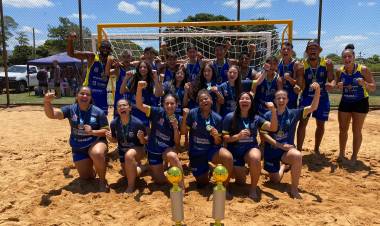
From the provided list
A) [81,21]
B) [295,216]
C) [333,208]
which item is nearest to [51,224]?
[295,216]

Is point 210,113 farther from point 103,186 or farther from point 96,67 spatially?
point 96,67

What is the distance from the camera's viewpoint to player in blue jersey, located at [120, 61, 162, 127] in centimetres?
534

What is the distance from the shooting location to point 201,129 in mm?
4492

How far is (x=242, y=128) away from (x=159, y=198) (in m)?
1.36

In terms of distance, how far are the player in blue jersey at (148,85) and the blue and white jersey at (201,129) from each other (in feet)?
3.43

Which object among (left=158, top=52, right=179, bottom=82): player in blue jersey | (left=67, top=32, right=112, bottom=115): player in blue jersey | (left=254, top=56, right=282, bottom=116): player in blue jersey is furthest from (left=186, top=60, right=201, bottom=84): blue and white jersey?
(left=67, top=32, right=112, bottom=115): player in blue jersey

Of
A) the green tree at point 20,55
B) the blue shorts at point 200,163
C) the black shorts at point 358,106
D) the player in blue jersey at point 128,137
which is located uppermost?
the green tree at point 20,55

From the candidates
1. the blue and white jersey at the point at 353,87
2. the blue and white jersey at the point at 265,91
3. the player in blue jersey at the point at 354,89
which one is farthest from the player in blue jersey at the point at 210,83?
the blue and white jersey at the point at 353,87

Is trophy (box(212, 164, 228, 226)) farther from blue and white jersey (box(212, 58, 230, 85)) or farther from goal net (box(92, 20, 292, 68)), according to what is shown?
goal net (box(92, 20, 292, 68))

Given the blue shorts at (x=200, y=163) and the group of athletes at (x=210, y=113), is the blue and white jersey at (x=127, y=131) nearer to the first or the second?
the group of athletes at (x=210, y=113)

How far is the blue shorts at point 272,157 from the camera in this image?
4727 mm

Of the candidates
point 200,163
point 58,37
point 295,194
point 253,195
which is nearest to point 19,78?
point 200,163

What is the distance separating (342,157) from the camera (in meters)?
6.11

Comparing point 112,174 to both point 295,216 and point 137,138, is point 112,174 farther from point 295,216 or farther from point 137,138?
point 295,216
